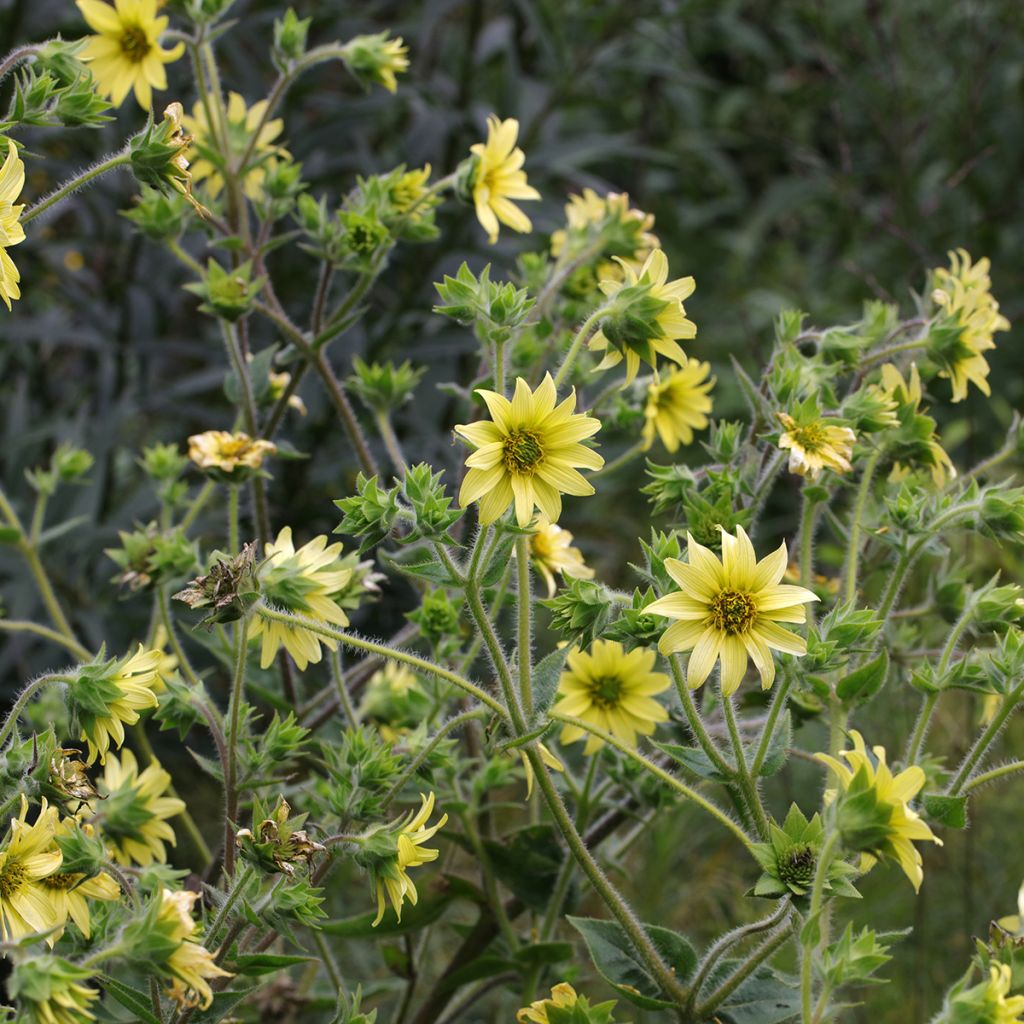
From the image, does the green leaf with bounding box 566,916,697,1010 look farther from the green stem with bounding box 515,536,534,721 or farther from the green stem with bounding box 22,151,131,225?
the green stem with bounding box 22,151,131,225

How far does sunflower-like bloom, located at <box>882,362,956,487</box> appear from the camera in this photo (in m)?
1.18

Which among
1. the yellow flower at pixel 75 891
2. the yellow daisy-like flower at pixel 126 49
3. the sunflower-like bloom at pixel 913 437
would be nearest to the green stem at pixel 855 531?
the sunflower-like bloom at pixel 913 437

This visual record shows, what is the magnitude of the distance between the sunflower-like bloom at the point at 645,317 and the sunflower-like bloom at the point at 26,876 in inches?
21.4

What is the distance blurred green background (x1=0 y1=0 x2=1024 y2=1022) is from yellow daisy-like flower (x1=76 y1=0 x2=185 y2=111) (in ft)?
2.23

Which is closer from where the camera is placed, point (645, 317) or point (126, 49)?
point (645, 317)

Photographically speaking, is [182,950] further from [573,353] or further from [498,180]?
[498,180]

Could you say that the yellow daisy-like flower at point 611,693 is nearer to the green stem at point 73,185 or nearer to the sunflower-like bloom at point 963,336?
the sunflower-like bloom at point 963,336

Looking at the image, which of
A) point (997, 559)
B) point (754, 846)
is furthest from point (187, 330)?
point (754, 846)

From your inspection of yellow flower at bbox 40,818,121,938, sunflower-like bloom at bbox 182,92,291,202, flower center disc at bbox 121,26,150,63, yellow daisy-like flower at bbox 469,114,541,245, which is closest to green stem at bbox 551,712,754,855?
yellow flower at bbox 40,818,121,938

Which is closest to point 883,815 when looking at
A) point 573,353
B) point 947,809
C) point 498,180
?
point 947,809

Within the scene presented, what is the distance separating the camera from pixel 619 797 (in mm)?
1364

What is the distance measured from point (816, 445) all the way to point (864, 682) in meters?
0.20

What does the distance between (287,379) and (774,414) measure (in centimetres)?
56

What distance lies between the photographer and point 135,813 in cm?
110
